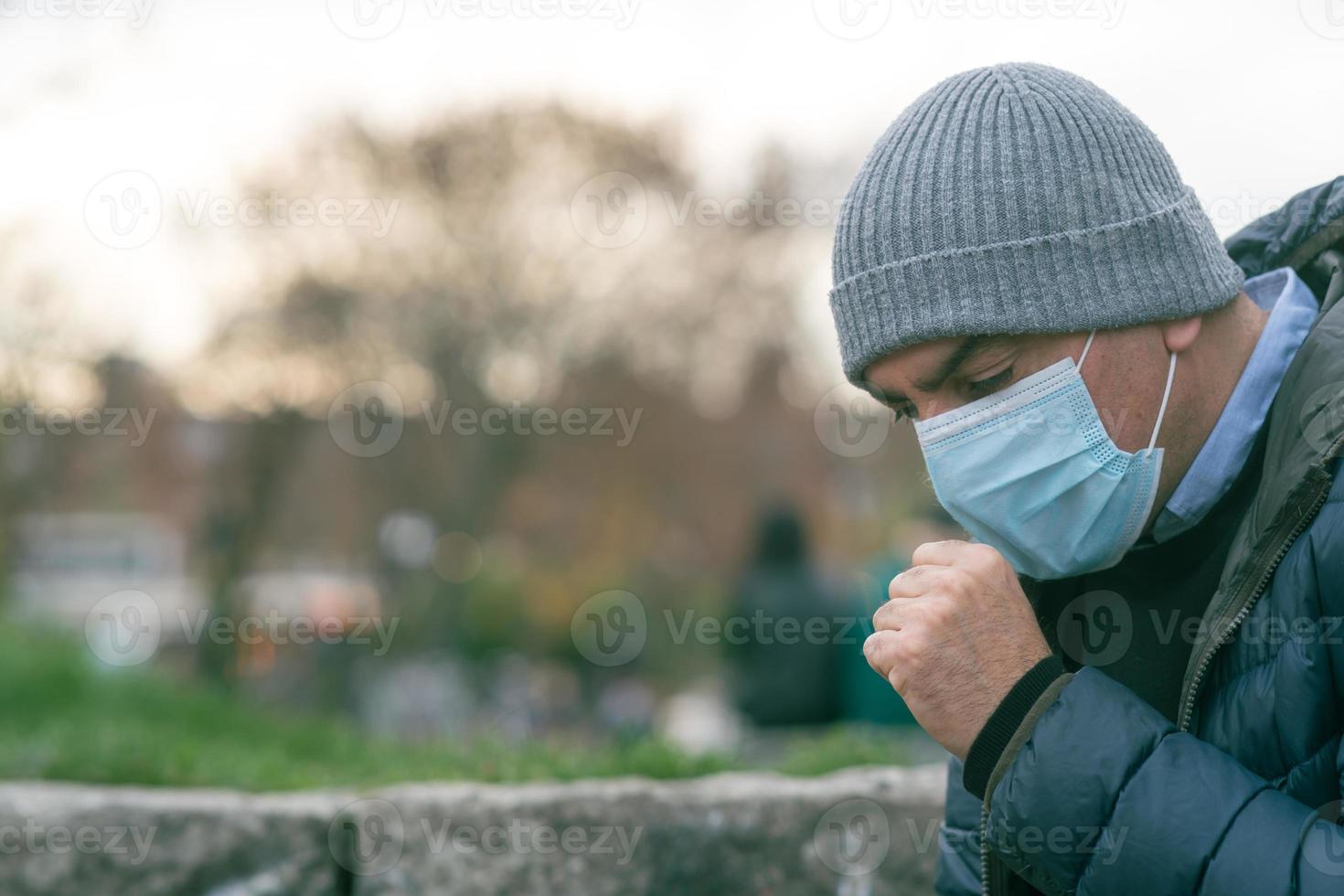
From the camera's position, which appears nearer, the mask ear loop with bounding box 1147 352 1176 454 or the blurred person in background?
the mask ear loop with bounding box 1147 352 1176 454

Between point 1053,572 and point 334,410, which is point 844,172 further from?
point 1053,572

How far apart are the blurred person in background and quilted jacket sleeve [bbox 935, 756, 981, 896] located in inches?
127

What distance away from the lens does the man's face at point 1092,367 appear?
2076mm

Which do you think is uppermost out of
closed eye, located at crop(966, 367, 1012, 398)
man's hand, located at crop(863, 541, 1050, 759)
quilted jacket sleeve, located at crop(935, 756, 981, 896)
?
closed eye, located at crop(966, 367, 1012, 398)

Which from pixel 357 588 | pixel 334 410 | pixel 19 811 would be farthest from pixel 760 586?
pixel 357 588

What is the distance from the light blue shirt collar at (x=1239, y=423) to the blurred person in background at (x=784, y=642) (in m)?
3.59

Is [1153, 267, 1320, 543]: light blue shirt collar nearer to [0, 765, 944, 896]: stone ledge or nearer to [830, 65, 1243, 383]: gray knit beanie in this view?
[830, 65, 1243, 383]: gray knit beanie

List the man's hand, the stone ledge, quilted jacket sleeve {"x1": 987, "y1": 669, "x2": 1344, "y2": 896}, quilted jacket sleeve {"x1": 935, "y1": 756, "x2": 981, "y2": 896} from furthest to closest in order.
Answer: the stone ledge, quilted jacket sleeve {"x1": 935, "y1": 756, "x2": 981, "y2": 896}, the man's hand, quilted jacket sleeve {"x1": 987, "y1": 669, "x2": 1344, "y2": 896}

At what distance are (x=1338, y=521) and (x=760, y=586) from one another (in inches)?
203

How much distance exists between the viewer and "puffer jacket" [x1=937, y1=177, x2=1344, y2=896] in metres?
1.66

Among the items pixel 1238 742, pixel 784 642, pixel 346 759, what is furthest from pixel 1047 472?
pixel 784 642

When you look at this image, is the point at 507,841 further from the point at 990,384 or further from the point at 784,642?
the point at 784,642

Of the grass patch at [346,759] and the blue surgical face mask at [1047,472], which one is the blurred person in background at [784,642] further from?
the blue surgical face mask at [1047,472]

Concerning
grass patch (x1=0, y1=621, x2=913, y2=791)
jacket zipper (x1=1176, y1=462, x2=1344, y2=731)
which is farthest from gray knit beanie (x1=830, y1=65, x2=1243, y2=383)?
grass patch (x1=0, y1=621, x2=913, y2=791)
